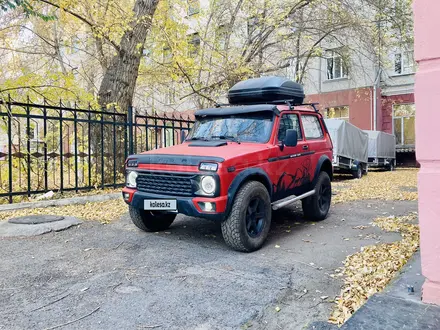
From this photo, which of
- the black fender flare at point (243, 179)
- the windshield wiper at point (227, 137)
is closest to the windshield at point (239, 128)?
the windshield wiper at point (227, 137)

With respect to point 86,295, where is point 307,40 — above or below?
above

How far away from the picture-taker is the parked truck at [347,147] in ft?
48.6

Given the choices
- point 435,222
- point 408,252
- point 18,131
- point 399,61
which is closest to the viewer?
point 435,222

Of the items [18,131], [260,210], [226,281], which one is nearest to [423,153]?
[226,281]

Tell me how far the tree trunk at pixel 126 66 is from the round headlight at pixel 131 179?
18.4 feet

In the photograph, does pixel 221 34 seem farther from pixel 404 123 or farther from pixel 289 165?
pixel 404 123

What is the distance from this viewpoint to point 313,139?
6.41 meters

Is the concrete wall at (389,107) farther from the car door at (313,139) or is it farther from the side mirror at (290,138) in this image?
the side mirror at (290,138)

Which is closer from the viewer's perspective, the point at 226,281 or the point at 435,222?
the point at 435,222

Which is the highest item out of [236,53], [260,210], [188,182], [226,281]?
[236,53]

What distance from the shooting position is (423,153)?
7.60 ft

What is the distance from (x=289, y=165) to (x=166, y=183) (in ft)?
6.48

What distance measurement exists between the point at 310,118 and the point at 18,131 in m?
5.75

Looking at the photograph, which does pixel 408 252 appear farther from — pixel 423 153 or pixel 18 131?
pixel 18 131
